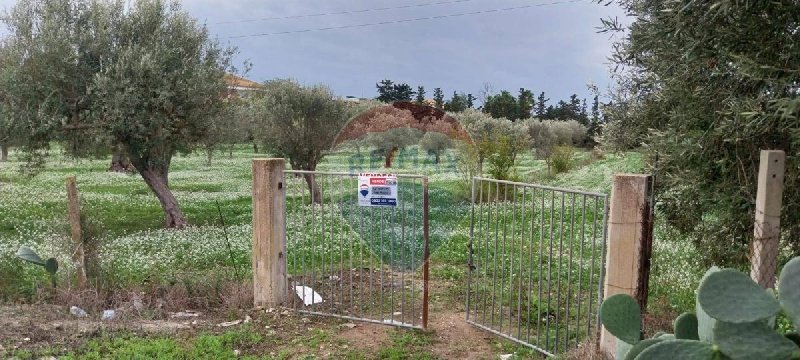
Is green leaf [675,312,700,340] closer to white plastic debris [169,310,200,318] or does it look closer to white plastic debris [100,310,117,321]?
white plastic debris [169,310,200,318]

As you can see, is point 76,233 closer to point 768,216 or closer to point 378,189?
point 378,189

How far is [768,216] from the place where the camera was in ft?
12.6

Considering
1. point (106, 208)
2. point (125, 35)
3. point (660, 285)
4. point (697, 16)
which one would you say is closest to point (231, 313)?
point (660, 285)

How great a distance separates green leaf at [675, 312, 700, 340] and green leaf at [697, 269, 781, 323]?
28 centimetres

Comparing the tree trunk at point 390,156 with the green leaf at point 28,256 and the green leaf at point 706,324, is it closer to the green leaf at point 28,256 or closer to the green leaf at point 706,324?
the green leaf at point 28,256

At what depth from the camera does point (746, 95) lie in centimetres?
412

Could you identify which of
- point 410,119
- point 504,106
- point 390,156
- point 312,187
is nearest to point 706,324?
point 410,119

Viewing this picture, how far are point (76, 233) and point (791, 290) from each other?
7452 mm

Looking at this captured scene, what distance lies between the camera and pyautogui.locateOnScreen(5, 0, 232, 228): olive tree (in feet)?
42.8

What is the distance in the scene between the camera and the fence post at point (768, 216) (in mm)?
3729

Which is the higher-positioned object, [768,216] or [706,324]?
[706,324]

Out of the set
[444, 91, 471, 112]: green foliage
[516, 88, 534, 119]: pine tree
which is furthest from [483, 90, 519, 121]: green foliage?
[444, 91, 471, 112]: green foliage

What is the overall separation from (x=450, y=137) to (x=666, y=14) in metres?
5.10

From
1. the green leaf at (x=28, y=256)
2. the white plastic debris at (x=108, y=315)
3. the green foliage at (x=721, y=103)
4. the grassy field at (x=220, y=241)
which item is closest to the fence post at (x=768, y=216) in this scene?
the green foliage at (x=721, y=103)
